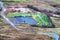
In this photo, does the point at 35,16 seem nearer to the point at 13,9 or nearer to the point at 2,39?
the point at 13,9

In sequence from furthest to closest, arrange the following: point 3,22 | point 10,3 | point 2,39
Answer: point 10,3 < point 3,22 < point 2,39

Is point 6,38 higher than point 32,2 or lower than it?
lower

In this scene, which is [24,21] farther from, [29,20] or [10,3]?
[10,3]

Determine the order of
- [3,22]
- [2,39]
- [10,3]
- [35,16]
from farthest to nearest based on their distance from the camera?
Result: [10,3] → [35,16] → [3,22] → [2,39]

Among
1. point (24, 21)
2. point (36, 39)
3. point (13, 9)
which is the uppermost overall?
point (13, 9)

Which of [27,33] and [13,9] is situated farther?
[13,9]

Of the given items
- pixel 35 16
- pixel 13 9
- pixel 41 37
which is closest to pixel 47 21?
pixel 35 16

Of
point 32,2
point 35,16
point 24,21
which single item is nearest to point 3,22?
point 24,21

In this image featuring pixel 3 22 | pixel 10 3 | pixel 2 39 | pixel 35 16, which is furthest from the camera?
pixel 10 3

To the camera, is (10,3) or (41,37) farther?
(10,3)
